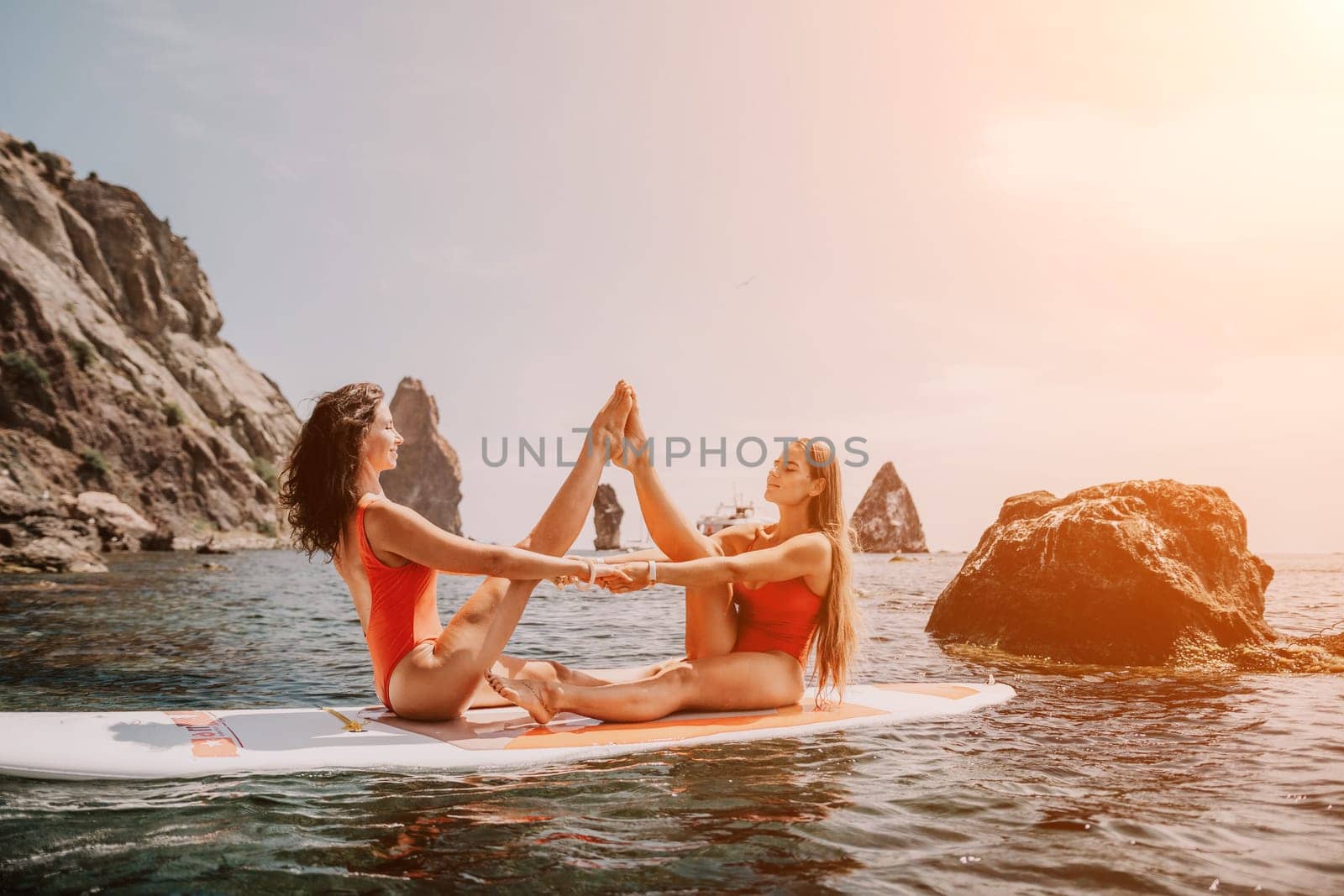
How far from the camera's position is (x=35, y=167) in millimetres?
80812

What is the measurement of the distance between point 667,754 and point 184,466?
76.9 m

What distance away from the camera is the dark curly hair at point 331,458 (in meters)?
5.90

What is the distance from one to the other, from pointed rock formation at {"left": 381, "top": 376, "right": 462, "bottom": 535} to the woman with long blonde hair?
570ft

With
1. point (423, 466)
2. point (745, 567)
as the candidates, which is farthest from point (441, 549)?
point (423, 466)

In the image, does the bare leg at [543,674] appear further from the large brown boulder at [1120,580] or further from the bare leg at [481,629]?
the large brown boulder at [1120,580]

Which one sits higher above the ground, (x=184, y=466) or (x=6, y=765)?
(x=184, y=466)

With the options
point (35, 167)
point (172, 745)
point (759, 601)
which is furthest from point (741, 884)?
point (35, 167)

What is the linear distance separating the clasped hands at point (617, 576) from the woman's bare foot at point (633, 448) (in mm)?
806

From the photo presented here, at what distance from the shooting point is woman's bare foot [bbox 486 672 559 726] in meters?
6.14

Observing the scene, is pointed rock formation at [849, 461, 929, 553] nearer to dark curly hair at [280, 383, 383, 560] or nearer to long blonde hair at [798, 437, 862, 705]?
long blonde hair at [798, 437, 862, 705]

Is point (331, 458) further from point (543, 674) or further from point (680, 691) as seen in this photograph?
point (680, 691)

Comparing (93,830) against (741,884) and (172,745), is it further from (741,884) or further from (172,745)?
(741,884)

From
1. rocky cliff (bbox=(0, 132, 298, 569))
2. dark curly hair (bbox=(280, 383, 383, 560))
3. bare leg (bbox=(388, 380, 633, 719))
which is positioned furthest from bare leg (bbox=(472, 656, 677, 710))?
rocky cliff (bbox=(0, 132, 298, 569))

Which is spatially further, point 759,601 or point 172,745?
point 759,601
